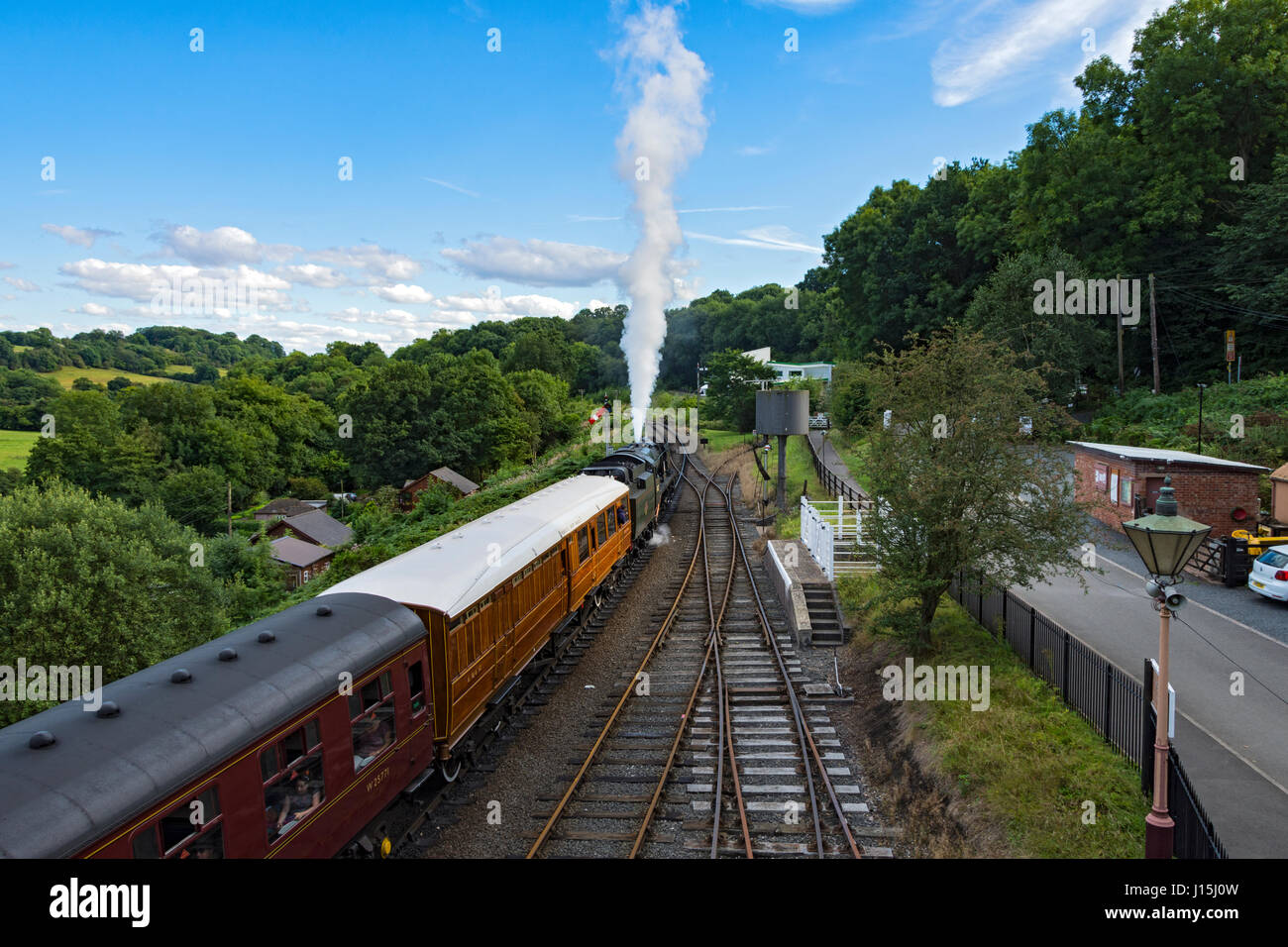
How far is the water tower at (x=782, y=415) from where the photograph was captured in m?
29.0

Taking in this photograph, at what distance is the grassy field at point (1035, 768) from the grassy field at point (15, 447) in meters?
89.9

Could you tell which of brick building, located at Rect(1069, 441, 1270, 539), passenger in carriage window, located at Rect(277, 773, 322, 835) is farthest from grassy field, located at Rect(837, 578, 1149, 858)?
brick building, located at Rect(1069, 441, 1270, 539)

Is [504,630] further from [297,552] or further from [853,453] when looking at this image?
[297,552]

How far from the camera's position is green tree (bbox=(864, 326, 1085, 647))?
499 inches

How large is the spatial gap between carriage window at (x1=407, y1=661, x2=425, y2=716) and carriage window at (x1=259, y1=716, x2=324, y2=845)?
70.4 inches

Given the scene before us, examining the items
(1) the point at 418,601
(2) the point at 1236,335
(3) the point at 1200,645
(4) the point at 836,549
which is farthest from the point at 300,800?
(2) the point at 1236,335

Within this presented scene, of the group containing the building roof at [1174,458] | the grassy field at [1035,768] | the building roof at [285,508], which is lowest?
the building roof at [285,508]

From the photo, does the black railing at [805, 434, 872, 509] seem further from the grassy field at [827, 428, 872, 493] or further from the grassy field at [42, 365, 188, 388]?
the grassy field at [42, 365, 188, 388]

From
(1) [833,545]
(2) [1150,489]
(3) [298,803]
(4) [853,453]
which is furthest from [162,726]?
(2) [1150,489]

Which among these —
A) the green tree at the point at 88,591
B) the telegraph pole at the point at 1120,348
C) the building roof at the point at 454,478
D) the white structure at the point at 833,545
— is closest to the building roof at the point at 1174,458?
the white structure at the point at 833,545

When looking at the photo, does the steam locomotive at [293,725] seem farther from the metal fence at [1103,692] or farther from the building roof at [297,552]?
the building roof at [297,552]

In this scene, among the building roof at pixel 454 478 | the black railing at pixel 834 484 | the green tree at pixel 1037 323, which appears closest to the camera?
the black railing at pixel 834 484

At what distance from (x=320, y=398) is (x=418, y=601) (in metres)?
119
